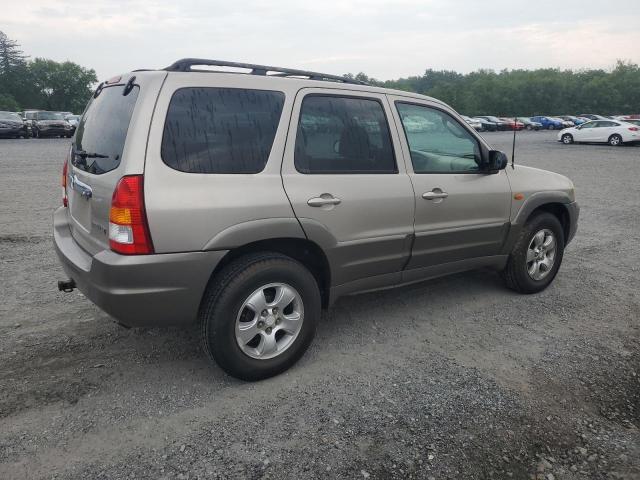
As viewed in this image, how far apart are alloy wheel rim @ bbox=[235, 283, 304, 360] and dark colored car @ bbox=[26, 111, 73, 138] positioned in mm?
29076

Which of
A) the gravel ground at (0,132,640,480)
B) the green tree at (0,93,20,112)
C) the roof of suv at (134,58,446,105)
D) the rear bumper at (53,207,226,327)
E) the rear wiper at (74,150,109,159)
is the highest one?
the green tree at (0,93,20,112)

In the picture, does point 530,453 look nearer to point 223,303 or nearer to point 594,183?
point 223,303

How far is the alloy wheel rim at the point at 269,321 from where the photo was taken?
301cm

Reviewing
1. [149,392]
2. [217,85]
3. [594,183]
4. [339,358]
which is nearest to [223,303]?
[149,392]

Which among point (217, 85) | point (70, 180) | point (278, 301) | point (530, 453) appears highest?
point (217, 85)

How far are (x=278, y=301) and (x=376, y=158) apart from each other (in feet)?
4.11

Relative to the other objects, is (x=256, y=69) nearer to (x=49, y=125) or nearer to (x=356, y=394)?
(x=356, y=394)

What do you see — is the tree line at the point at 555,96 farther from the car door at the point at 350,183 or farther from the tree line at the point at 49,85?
the car door at the point at 350,183

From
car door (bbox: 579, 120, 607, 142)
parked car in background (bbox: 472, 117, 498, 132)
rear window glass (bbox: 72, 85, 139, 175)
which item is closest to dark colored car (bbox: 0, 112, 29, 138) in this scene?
rear window glass (bbox: 72, 85, 139, 175)

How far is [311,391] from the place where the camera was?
3053 millimetres

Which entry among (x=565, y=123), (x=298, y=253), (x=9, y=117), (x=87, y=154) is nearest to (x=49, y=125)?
(x=9, y=117)

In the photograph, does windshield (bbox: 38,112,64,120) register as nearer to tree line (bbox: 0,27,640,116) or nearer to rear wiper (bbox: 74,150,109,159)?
rear wiper (bbox: 74,150,109,159)

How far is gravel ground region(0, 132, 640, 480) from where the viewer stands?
245 centimetres

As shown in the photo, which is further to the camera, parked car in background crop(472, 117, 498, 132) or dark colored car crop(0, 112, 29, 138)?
parked car in background crop(472, 117, 498, 132)
